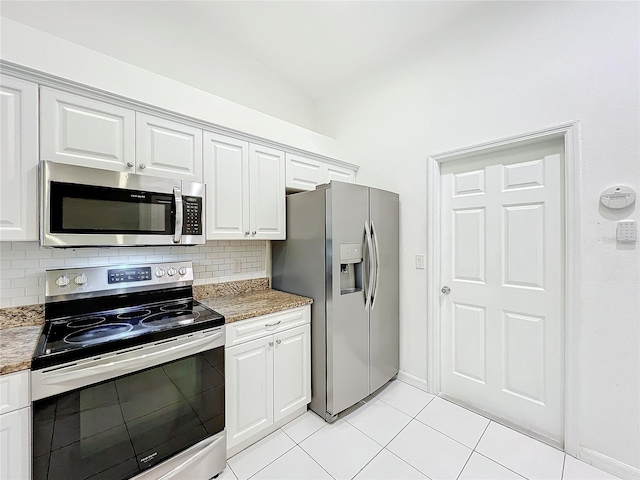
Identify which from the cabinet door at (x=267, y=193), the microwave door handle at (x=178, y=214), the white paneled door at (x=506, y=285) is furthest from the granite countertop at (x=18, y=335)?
the white paneled door at (x=506, y=285)

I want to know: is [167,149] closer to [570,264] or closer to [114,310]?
[114,310]

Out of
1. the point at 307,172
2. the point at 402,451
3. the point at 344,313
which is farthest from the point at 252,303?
the point at 402,451

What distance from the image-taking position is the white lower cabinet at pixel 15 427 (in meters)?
1.04

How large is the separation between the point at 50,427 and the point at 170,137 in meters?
1.57

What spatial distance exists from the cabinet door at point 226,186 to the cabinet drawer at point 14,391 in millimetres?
1089

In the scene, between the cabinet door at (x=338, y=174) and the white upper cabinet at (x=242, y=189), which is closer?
the white upper cabinet at (x=242, y=189)

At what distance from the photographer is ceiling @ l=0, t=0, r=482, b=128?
73.7 inches

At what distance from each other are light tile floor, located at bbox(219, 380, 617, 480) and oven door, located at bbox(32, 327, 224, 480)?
Answer: 1.23 ft

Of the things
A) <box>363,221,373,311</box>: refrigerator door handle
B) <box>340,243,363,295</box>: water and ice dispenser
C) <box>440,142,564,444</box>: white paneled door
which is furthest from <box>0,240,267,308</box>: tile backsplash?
<box>440,142,564,444</box>: white paneled door

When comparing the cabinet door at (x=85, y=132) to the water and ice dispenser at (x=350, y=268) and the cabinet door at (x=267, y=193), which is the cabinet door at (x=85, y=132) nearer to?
the cabinet door at (x=267, y=193)

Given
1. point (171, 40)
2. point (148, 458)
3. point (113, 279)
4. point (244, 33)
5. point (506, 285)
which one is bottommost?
point (148, 458)

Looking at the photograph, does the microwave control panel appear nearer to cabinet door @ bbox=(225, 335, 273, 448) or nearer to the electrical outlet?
the electrical outlet

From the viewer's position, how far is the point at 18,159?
4.28 feet

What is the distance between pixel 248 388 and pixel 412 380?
5.13ft
